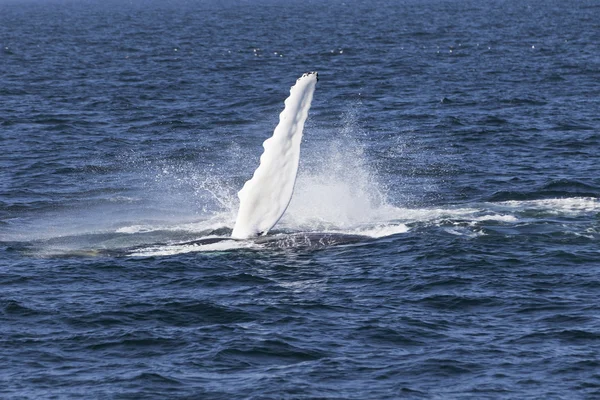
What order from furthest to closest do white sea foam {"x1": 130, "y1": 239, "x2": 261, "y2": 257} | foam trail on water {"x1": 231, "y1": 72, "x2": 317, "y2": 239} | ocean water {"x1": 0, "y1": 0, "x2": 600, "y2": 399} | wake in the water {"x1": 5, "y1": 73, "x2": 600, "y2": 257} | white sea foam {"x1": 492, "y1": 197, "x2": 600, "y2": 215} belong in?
white sea foam {"x1": 492, "y1": 197, "x2": 600, "y2": 215} → wake in the water {"x1": 5, "y1": 73, "x2": 600, "y2": 257} → white sea foam {"x1": 130, "y1": 239, "x2": 261, "y2": 257} → foam trail on water {"x1": 231, "y1": 72, "x2": 317, "y2": 239} → ocean water {"x1": 0, "y1": 0, "x2": 600, "y2": 399}

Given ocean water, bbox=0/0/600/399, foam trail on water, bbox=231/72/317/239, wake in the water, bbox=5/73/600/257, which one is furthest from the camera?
wake in the water, bbox=5/73/600/257

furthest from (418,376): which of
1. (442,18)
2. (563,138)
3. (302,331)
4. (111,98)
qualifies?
(442,18)

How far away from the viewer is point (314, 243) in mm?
32250

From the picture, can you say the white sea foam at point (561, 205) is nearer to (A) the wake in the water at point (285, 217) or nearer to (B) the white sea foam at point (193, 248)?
(A) the wake in the water at point (285, 217)

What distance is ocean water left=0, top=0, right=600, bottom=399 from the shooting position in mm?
23344

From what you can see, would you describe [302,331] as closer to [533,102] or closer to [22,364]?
[22,364]

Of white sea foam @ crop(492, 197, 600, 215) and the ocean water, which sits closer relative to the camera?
the ocean water

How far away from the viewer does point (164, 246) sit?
32562 mm

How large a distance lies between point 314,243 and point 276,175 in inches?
84.1

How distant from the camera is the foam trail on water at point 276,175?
3142 cm

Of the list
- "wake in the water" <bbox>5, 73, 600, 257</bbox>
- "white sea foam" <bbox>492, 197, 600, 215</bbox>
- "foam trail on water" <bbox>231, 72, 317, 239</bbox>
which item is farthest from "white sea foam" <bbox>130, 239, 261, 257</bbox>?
"white sea foam" <bbox>492, 197, 600, 215</bbox>

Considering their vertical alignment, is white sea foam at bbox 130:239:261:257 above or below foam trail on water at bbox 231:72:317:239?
below

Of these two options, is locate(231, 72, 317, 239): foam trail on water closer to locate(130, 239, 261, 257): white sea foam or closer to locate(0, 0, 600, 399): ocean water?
locate(130, 239, 261, 257): white sea foam

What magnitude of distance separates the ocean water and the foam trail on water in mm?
772
